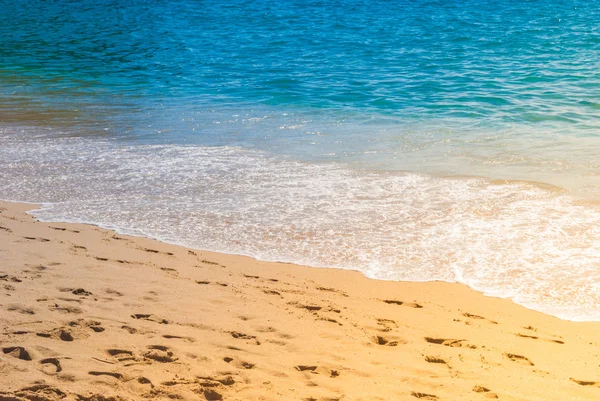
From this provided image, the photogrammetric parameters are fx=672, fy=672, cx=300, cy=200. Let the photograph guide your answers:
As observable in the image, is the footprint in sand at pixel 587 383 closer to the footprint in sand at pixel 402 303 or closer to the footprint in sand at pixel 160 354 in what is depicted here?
the footprint in sand at pixel 402 303

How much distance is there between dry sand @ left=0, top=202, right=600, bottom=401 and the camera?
10.9ft

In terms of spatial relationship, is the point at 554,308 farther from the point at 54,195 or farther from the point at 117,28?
the point at 117,28

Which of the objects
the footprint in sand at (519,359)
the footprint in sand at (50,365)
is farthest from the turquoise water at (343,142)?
the footprint in sand at (50,365)

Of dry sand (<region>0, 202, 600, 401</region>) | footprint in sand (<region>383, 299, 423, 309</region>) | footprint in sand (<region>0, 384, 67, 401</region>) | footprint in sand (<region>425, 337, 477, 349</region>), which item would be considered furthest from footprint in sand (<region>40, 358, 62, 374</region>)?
footprint in sand (<region>383, 299, 423, 309</region>)

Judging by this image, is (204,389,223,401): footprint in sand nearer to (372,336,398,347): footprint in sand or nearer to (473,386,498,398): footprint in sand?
(372,336,398,347): footprint in sand

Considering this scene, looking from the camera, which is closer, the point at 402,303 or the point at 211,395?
the point at 211,395

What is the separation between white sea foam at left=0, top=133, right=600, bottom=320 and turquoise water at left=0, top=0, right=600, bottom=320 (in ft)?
0.08

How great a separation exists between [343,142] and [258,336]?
611 cm

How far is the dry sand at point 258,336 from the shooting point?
3.32 m

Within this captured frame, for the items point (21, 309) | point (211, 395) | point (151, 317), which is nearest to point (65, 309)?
point (21, 309)

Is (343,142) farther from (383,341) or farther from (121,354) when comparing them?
(121,354)

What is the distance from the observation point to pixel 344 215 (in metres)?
6.36

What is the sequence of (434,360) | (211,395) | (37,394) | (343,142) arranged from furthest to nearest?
(343,142) < (434,360) < (211,395) < (37,394)

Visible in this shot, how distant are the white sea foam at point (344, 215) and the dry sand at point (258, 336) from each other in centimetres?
38
